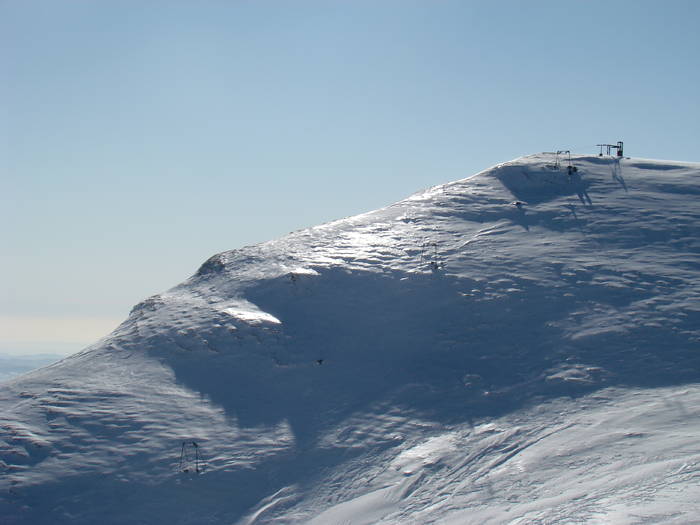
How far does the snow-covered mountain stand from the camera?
433 inches

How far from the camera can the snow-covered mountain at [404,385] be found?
11.0m

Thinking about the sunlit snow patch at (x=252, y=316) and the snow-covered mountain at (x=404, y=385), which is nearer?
the snow-covered mountain at (x=404, y=385)

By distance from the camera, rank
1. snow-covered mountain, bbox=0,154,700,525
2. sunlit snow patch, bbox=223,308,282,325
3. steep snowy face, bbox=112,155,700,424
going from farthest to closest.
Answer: sunlit snow patch, bbox=223,308,282,325
steep snowy face, bbox=112,155,700,424
snow-covered mountain, bbox=0,154,700,525

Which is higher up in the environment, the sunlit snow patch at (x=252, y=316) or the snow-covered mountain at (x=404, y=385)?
the sunlit snow patch at (x=252, y=316)

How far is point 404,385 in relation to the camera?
14672 mm

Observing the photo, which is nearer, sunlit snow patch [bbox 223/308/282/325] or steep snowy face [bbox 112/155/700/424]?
steep snowy face [bbox 112/155/700/424]

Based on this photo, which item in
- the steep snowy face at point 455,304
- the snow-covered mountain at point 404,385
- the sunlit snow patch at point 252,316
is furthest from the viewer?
the sunlit snow patch at point 252,316

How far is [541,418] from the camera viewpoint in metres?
12.5

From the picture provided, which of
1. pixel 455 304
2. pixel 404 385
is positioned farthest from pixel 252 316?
pixel 455 304

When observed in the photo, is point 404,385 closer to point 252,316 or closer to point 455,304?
point 455,304

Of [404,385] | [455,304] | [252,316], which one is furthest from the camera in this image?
[252,316]

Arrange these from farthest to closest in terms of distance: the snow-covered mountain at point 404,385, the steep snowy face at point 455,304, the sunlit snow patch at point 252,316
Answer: the sunlit snow patch at point 252,316 < the steep snowy face at point 455,304 < the snow-covered mountain at point 404,385

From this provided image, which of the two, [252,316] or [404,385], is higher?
[252,316]

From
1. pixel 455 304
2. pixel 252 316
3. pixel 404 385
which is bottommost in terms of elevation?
pixel 404 385
